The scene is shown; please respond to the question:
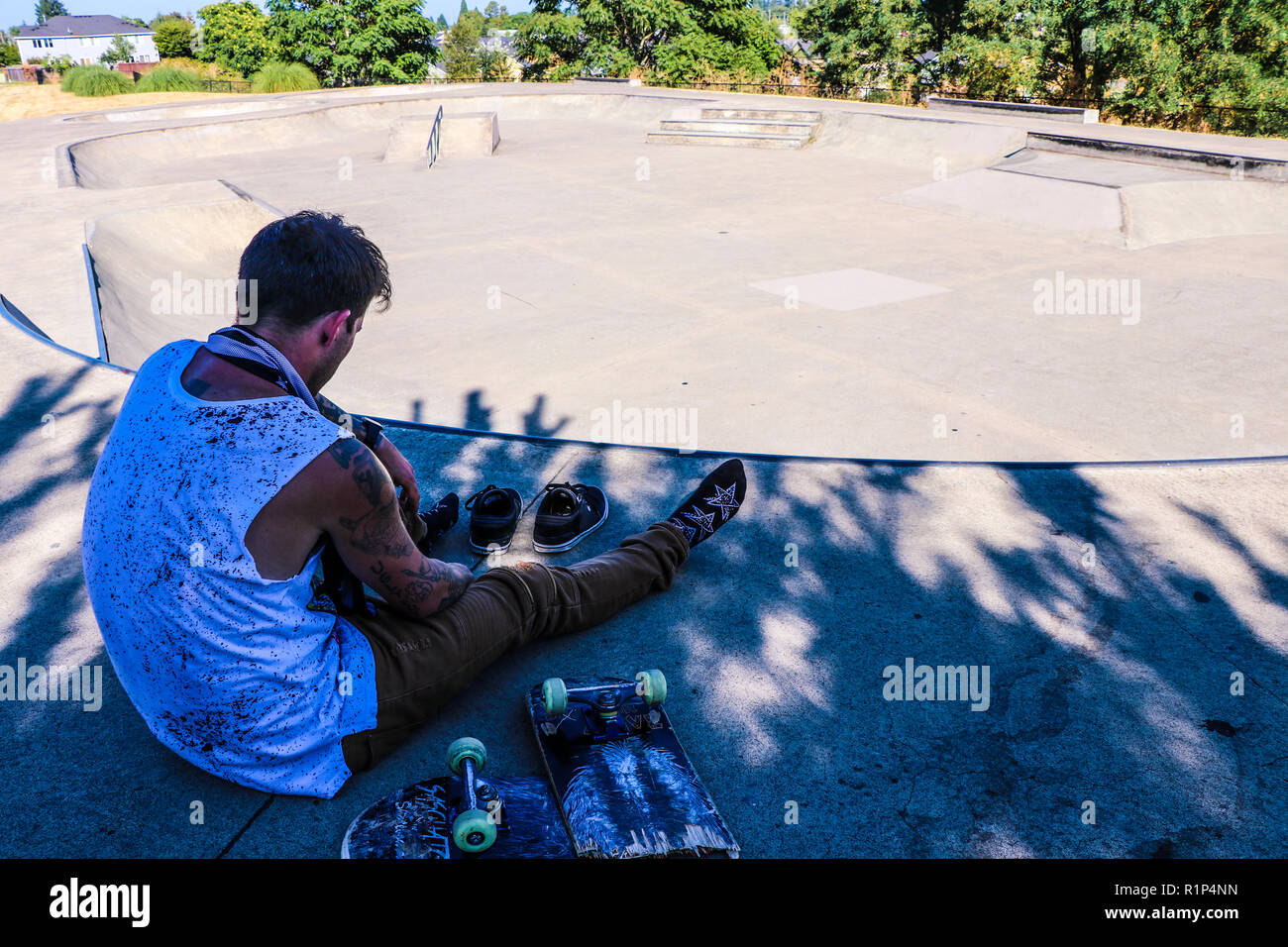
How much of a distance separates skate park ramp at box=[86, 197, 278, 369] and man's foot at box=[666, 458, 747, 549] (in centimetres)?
487

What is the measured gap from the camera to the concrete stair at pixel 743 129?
1878 centimetres

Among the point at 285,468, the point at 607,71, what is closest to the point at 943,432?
the point at 285,468

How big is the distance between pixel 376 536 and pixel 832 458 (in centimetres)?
298

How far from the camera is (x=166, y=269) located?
9.72 metres

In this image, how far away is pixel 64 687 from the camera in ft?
9.22

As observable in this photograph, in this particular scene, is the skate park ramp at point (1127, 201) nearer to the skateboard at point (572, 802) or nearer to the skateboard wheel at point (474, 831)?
the skateboard at point (572, 802)

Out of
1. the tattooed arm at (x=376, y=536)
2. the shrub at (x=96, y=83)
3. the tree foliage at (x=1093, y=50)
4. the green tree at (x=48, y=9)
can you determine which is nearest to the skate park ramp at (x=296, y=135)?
the tree foliage at (x=1093, y=50)

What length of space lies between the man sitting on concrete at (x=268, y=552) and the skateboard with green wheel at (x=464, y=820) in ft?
0.81

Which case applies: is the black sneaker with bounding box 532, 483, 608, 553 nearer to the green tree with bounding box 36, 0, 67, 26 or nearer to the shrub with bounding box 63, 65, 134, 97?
the shrub with bounding box 63, 65, 134, 97

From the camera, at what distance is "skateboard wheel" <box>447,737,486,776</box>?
7.59 feet

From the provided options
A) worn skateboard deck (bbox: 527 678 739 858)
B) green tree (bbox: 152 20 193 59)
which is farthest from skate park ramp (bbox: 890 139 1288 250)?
green tree (bbox: 152 20 193 59)
